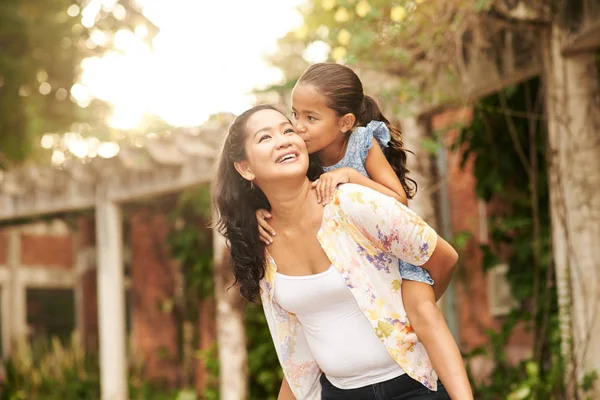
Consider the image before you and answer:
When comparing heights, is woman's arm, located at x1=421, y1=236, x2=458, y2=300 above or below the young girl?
below

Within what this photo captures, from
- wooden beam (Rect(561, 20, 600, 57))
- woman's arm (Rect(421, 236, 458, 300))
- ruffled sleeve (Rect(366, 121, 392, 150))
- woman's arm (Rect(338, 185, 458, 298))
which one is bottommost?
woman's arm (Rect(421, 236, 458, 300))

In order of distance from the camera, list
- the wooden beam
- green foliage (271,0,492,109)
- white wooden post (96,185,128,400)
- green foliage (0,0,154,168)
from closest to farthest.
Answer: the wooden beam → green foliage (271,0,492,109) → white wooden post (96,185,128,400) → green foliage (0,0,154,168)

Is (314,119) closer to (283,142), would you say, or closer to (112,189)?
(283,142)

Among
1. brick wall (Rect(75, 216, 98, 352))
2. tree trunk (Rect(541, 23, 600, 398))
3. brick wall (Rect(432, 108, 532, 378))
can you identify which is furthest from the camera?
brick wall (Rect(75, 216, 98, 352))

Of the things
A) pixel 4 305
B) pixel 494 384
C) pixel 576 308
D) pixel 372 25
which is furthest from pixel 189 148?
pixel 4 305

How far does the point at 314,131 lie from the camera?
3.04 meters

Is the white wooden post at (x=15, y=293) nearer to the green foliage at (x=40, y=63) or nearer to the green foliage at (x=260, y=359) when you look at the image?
the green foliage at (x=40, y=63)

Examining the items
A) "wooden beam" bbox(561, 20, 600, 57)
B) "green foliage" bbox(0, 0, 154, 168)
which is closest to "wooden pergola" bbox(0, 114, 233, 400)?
"green foliage" bbox(0, 0, 154, 168)

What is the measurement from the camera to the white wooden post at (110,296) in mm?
10273

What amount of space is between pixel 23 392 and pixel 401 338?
10.5 meters

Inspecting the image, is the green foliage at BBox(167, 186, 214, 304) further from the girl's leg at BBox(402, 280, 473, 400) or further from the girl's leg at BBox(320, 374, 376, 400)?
the girl's leg at BBox(402, 280, 473, 400)

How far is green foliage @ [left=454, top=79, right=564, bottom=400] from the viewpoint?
7188mm

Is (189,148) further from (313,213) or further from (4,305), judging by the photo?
(4,305)

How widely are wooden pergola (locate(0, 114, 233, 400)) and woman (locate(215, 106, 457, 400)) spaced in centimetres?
542
